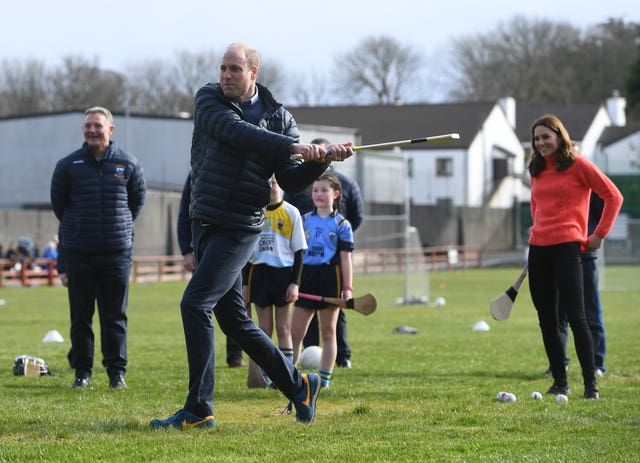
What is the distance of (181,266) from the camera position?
118 ft

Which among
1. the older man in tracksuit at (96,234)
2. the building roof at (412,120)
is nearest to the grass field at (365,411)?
Result: the older man in tracksuit at (96,234)

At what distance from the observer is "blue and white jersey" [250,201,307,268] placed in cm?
820

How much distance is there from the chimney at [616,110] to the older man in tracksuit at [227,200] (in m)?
66.2

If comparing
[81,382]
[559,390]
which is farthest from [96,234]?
[559,390]

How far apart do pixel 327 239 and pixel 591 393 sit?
2461mm

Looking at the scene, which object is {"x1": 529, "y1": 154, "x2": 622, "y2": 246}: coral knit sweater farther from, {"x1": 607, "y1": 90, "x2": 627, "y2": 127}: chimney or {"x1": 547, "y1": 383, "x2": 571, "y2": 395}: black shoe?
{"x1": 607, "y1": 90, "x2": 627, "y2": 127}: chimney

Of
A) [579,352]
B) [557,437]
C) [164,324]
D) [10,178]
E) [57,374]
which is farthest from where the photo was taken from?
[10,178]

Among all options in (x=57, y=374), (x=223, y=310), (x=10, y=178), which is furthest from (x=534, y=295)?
(x=10, y=178)

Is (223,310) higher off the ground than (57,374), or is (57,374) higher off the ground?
(223,310)

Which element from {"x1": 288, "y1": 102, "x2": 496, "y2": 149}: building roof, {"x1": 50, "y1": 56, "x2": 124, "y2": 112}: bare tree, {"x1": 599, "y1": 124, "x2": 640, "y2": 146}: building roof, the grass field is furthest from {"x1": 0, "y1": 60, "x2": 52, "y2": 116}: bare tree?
the grass field

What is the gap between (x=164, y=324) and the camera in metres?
16.7

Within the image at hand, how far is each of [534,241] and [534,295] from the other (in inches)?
16.3

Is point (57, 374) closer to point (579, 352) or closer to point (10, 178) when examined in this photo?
point (579, 352)

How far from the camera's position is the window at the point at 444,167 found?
59844 millimetres
